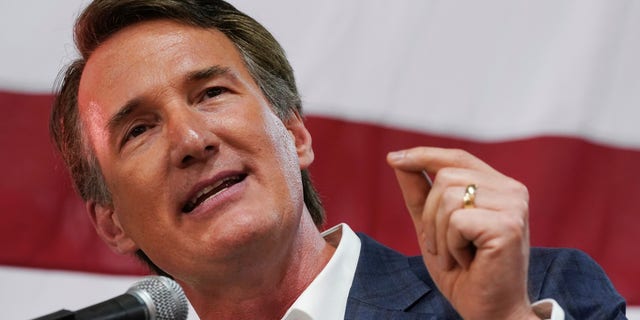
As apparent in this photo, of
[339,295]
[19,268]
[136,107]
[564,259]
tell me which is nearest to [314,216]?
[339,295]

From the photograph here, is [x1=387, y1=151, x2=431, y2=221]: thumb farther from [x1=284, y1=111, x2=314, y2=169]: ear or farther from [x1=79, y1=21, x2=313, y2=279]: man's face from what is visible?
[x1=284, y1=111, x2=314, y2=169]: ear

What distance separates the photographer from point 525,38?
288 centimetres

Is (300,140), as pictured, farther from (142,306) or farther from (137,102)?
(142,306)

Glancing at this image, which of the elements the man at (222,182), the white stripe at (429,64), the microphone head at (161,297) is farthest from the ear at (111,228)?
the microphone head at (161,297)

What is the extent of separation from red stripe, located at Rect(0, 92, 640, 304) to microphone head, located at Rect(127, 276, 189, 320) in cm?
150

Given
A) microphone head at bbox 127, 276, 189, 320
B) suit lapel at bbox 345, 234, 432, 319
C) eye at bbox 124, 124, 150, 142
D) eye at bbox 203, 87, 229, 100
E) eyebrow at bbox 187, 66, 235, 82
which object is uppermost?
eyebrow at bbox 187, 66, 235, 82

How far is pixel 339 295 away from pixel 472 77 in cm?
103

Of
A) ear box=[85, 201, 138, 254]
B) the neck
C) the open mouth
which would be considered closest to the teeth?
the open mouth

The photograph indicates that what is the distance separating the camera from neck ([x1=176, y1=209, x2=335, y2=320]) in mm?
2043

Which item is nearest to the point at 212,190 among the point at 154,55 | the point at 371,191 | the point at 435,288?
the point at 154,55

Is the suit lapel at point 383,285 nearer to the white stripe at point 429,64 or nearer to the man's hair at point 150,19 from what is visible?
the man's hair at point 150,19

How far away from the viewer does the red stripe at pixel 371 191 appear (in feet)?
9.39

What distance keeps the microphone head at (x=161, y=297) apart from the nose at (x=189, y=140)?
532 millimetres

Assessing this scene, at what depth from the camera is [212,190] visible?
194 centimetres
